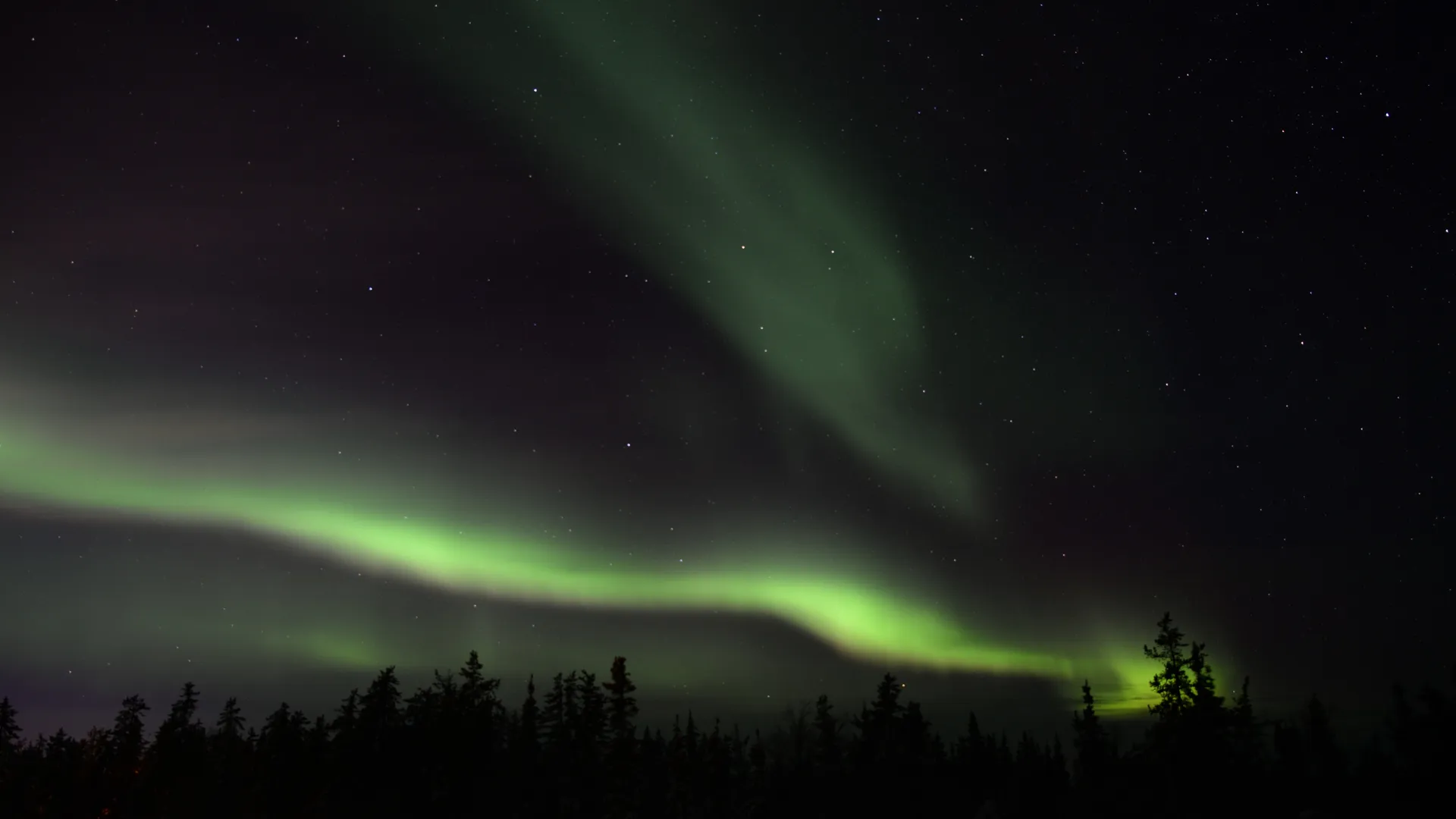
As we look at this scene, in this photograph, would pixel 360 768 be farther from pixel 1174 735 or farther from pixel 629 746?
pixel 1174 735

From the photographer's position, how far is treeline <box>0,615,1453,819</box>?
52.7 m

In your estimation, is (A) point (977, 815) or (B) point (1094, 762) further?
(B) point (1094, 762)

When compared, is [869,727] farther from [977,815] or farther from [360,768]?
[360,768]

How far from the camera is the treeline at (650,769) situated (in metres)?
52.7

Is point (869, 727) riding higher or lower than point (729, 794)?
higher

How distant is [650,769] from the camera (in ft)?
244

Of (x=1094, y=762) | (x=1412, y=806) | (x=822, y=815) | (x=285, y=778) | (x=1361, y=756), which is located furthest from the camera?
(x=1361, y=756)

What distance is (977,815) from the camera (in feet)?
178

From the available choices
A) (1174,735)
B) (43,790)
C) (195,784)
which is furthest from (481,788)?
(1174,735)

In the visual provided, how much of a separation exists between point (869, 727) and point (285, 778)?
3782cm

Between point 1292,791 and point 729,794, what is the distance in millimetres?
36738

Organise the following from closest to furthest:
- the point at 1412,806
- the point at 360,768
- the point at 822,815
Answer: the point at 1412,806, the point at 360,768, the point at 822,815

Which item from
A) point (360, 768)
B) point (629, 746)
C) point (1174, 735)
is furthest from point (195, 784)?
point (1174, 735)

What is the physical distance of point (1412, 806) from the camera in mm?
46281
